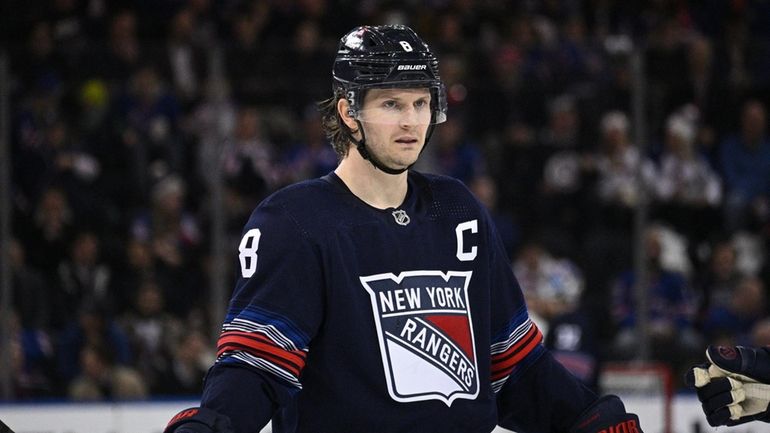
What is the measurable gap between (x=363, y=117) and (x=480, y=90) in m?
4.27

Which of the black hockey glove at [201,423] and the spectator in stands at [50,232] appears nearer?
the black hockey glove at [201,423]

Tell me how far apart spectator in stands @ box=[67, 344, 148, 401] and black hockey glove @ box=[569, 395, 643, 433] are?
3944 mm

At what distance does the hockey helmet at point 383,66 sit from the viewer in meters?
2.74

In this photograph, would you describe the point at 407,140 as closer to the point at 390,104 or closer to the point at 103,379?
the point at 390,104

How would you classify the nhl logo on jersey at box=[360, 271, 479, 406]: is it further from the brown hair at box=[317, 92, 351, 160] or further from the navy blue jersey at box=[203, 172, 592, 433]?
the brown hair at box=[317, 92, 351, 160]

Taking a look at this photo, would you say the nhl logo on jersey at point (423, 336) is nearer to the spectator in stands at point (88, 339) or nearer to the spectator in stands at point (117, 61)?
the spectator in stands at point (88, 339)

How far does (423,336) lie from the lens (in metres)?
2.71

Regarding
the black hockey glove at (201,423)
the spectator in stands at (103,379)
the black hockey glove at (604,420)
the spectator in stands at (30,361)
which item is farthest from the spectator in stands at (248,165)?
the black hockey glove at (201,423)

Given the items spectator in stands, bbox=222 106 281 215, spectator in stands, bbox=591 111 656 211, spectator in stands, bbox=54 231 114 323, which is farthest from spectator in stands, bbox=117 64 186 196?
spectator in stands, bbox=591 111 656 211

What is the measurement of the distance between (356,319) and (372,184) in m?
0.29

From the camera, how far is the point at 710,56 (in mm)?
7559

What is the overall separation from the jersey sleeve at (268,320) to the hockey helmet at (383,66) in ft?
0.94

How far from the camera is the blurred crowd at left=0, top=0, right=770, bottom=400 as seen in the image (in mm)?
6605

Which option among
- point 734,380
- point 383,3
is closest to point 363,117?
point 734,380
